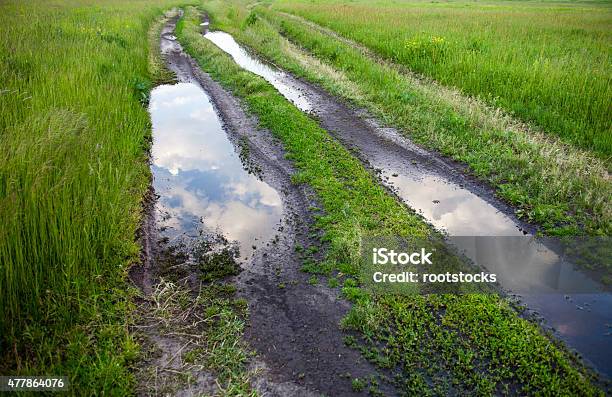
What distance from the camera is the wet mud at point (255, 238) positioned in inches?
161

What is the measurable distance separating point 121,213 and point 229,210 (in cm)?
171

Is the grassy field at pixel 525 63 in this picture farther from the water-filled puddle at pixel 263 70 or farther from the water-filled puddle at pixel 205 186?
the water-filled puddle at pixel 205 186

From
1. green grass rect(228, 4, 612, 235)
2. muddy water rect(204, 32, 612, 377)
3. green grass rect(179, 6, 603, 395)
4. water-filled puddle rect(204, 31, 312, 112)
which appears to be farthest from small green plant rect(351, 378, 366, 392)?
water-filled puddle rect(204, 31, 312, 112)

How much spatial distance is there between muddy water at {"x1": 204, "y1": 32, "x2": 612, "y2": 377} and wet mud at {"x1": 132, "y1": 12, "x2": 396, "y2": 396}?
1.85 meters

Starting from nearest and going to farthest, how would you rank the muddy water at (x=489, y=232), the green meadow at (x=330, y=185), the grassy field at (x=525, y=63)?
the green meadow at (x=330, y=185) < the muddy water at (x=489, y=232) < the grassy field at (x=525, y=63)

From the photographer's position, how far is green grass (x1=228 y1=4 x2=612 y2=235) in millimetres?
6641

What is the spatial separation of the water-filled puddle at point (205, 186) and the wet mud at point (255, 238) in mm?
19

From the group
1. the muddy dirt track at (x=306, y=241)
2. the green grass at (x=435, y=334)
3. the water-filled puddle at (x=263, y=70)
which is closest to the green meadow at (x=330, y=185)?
the green grass at (x=435, y=334)

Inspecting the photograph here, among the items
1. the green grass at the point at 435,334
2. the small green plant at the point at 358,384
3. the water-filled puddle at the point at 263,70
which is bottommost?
the small green plant at the point at 358,384

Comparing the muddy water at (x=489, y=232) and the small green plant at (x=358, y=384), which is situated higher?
the muddy water at (x=489, y=232)

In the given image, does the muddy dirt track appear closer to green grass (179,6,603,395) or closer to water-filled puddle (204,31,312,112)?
green grass (179,6,603,395)

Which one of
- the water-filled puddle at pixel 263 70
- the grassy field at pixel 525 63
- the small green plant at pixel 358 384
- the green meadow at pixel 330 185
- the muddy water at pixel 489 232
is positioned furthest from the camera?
the water-filled puddle at pixel 263 70

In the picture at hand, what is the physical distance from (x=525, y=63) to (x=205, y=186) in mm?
10597

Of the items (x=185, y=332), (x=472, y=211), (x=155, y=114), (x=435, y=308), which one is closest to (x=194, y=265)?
(x=185, y=332)
